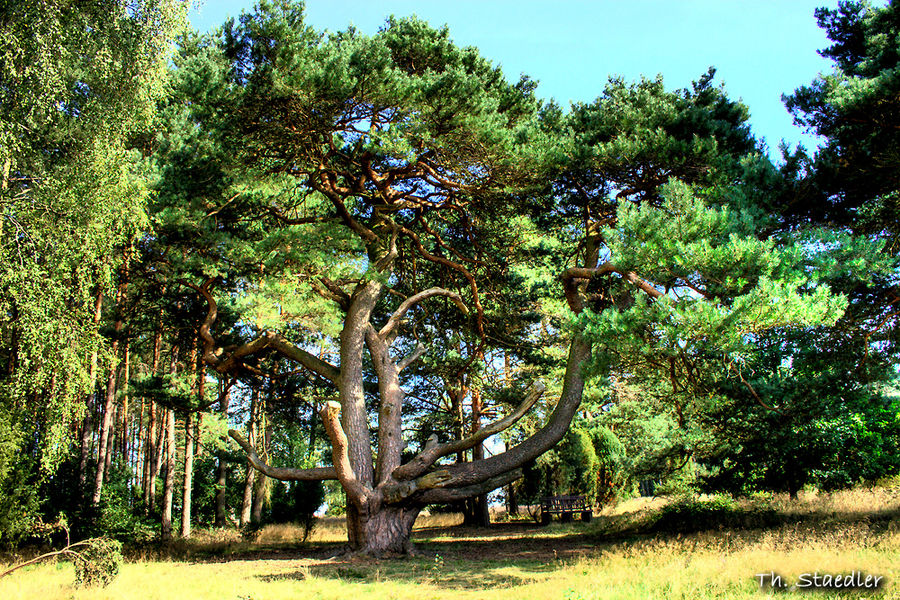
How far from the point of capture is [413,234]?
12719 millimetres

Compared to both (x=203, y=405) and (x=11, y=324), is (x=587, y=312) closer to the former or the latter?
(x=11, y=324)

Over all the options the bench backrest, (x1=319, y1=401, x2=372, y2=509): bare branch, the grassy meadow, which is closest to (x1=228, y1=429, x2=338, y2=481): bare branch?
(x1=319, y1=401, x2=372, y2=509): bare branch

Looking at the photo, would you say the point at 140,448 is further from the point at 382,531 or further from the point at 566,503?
the point at 382,531

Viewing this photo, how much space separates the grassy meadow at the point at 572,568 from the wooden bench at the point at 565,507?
6.64m

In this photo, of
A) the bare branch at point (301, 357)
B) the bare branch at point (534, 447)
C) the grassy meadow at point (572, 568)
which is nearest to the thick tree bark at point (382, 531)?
the grassy meadow at point (572, 568)

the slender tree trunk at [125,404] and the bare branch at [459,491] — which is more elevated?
the slender tree trunk at [125,404]

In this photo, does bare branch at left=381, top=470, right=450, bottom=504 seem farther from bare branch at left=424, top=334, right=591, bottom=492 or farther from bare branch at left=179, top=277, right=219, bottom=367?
bare branch at left=179, top=277, right=219, bottom=367

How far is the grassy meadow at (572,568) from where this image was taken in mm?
5969

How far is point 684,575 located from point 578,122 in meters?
8.03

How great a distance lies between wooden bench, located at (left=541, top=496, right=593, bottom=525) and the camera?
19391 millimetres

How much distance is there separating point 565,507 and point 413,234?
12215 mm

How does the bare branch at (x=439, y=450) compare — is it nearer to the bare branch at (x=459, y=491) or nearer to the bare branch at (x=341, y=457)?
the bare branch at (x=459, y=491)

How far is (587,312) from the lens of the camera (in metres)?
8.02

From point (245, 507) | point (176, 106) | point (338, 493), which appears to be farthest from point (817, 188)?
point (338, 493)
